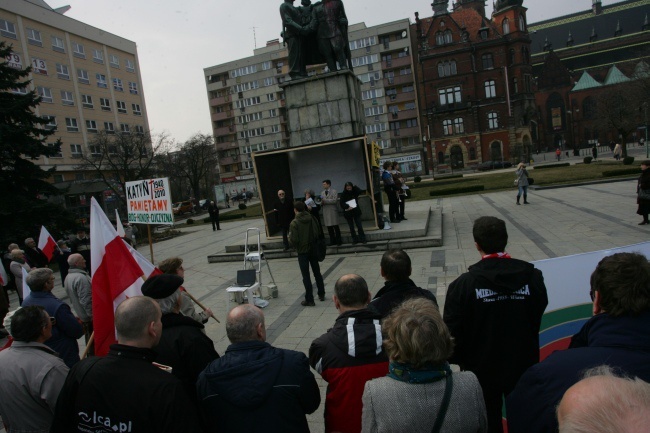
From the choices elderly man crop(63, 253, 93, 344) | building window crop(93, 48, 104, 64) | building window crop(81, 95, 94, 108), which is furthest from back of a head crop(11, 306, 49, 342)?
building window crop(93, 48, 104, 64)

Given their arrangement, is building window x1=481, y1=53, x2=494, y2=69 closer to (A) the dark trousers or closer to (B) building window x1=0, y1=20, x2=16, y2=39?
(B) building window x1=0, y1=20, x2=16, y2=39

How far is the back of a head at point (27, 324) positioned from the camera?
3148mm

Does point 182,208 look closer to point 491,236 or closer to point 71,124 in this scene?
point 71,124

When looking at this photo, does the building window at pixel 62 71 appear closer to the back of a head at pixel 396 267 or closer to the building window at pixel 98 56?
the building window at pixel 98 56

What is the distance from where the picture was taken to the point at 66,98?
4503 centimetres

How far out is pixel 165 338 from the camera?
9.71ft

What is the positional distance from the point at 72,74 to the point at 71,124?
19.1 feet

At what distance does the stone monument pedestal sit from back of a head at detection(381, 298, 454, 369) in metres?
11.7

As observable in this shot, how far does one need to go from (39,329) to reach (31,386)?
0.42 metres

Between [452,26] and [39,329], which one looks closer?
[39,329]

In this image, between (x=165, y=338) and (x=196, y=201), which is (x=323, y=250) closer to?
(x=165, y=338)

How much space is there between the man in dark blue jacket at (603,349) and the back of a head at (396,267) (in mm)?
1382

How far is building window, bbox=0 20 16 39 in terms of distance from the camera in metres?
38.3

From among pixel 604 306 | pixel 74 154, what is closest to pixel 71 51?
pixel 74 154
